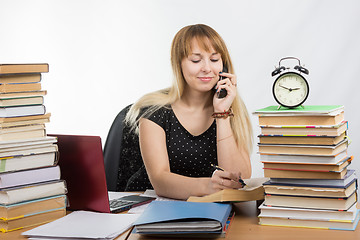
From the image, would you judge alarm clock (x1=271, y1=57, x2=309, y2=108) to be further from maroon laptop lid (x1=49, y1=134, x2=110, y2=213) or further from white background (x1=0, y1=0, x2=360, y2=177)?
white background (x1=0, y1=0, x2=360, y2=177)

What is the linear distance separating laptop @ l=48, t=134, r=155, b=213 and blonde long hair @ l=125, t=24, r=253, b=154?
26.1 inches

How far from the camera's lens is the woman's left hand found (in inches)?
95.8

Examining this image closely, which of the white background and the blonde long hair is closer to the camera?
the blonde long hair

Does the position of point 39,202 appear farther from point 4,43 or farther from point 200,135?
point 4,43

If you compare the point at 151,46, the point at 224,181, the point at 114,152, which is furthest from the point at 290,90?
the point at 151,46

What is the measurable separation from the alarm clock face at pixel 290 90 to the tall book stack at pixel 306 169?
0.14 ft

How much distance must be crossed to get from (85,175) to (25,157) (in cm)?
23

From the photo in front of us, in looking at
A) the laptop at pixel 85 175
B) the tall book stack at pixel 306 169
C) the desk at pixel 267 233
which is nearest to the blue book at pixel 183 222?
the desk at pixel 267 233

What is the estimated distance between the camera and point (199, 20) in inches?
169

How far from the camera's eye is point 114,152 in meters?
2.90

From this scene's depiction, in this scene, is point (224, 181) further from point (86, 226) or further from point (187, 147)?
point (187, 147)

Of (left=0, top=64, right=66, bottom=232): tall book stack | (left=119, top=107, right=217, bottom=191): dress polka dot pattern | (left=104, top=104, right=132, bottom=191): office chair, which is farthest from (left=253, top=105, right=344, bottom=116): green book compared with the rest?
(left=104, top=104, right=132, bottom=191): office chair

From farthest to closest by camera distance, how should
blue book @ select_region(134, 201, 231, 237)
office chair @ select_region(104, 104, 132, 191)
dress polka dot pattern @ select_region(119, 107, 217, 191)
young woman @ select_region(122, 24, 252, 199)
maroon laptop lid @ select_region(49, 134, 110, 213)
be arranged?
1. office chair @ select_region(104, 104, 132, 191)
2. dress polka dot pattern @ select_region(119, 107, 217, 191)
3. young woman @ select_region(122, 24, 252, 199)
4. maroon laptop lid @ select_region(49, 134, 110, 213)
5. blue book @ select_region(134, 201, 231, 237)

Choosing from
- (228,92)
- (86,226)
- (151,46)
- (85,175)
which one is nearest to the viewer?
(86,226)
